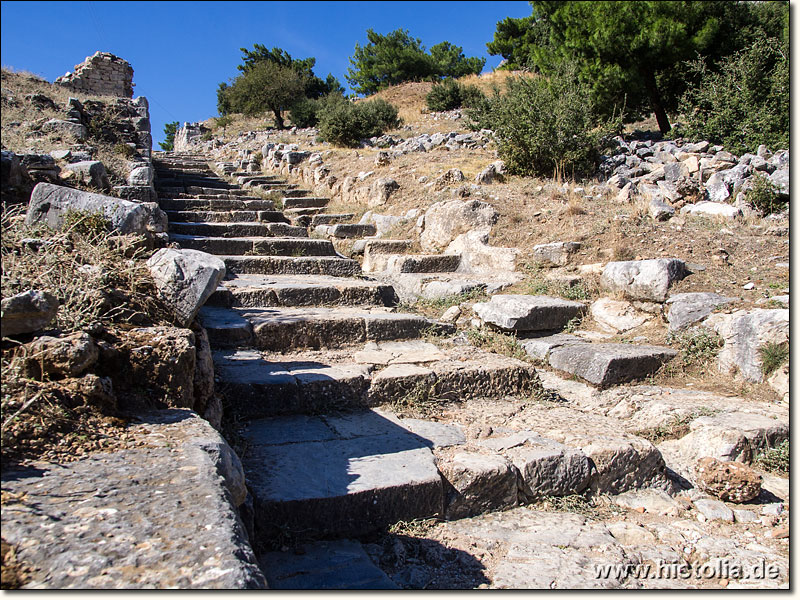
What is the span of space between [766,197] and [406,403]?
16.4ft

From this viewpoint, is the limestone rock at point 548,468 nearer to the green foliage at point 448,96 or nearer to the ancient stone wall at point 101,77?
the ancient stone wall at point 101,77

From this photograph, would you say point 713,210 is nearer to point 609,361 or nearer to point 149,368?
point 609,361

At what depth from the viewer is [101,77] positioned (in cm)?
1605

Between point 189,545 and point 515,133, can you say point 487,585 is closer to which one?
point 189,545

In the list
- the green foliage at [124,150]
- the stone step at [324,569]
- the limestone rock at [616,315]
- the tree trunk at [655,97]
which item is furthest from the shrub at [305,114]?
Result: the stone step at [324,569]

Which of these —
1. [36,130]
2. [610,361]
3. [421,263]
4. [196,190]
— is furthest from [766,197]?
[36,130]

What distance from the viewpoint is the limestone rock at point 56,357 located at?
1.99 meters

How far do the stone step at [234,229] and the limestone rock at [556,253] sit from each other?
3522 mm

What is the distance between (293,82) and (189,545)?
81.0 ft

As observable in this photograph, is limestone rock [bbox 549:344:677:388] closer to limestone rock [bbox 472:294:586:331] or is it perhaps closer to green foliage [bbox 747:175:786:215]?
limestone rock [bbox 472:294:586:331]

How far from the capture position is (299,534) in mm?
2266

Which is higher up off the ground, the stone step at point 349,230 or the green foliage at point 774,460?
the stone step at point 349,230

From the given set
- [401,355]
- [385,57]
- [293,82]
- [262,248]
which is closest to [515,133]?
[262,248]

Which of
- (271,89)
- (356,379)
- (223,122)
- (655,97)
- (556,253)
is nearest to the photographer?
(356,379)
